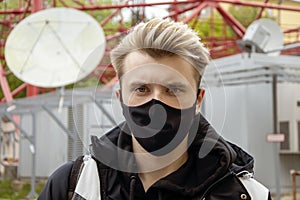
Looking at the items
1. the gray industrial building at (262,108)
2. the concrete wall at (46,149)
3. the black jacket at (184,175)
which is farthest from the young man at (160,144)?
the concrete wall at (46,149)

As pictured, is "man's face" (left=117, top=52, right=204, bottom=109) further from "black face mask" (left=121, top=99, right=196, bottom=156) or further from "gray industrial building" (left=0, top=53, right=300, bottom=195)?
"gray industrial building" (left=0, top=53, right=300, bottom=195)

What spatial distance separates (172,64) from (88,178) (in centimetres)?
41

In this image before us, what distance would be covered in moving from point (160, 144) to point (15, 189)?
18.5 meters

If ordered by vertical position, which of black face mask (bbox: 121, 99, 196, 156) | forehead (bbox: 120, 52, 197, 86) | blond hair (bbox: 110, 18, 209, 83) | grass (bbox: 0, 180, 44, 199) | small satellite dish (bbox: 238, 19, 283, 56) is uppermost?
blond hair (bbox: 110, 18, 209, 83)

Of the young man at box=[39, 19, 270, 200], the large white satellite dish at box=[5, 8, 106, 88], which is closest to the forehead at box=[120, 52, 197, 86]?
the young man at box=[39, 19, 270, 200]

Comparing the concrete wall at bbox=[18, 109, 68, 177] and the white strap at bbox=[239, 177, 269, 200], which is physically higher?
the white strap at bbox=[239, 177, 269, 200]

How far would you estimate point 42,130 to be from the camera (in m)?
21.8

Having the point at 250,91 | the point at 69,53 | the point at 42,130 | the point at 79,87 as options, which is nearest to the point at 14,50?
the point at 69,53

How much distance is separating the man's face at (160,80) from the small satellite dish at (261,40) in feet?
40.4

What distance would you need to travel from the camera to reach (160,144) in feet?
6.23

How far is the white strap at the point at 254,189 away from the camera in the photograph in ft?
6.43

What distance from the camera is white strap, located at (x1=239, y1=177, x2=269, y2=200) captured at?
1.96 meters

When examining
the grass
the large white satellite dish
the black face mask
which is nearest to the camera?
the black face mask

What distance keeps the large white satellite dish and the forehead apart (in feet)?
38.5
